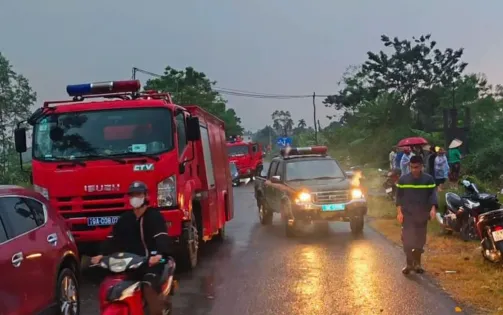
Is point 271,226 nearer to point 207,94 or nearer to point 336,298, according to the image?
point 336,298

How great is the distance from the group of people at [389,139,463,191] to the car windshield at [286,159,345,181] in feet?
6.31

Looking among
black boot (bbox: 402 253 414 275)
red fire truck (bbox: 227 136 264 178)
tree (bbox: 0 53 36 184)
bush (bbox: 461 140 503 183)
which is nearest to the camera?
black boot (bbox: 402 253 414 275)

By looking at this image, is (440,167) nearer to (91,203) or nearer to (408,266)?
(408,266)

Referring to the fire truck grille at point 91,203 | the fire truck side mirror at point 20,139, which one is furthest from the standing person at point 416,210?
the fire truck side mirror at point 20,139

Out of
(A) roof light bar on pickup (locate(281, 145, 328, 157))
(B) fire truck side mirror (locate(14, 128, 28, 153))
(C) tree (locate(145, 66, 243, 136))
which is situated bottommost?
(A) roof light bar on pickup (locate(281, 145, 328, 157))

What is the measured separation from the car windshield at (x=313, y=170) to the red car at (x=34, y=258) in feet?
25.8

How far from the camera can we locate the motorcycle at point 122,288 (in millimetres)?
5090

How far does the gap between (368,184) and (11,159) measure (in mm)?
16304

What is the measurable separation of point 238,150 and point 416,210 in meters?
28.0

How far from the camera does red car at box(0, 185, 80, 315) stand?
539 centimetres

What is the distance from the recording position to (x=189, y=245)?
9.61m

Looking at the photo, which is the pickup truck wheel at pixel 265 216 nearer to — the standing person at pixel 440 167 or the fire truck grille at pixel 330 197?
the fire truck grille at pixel 330 197

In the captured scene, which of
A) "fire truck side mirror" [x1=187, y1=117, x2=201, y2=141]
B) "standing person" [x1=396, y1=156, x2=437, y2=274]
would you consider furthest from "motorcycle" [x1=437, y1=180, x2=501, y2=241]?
"fire truck side mirror" [x1=187, y1=117, x2=201, y2=141]

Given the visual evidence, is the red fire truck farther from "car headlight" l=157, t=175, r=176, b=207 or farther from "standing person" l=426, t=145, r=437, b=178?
"car headlight" l=157, t=175, r=176, b=207
